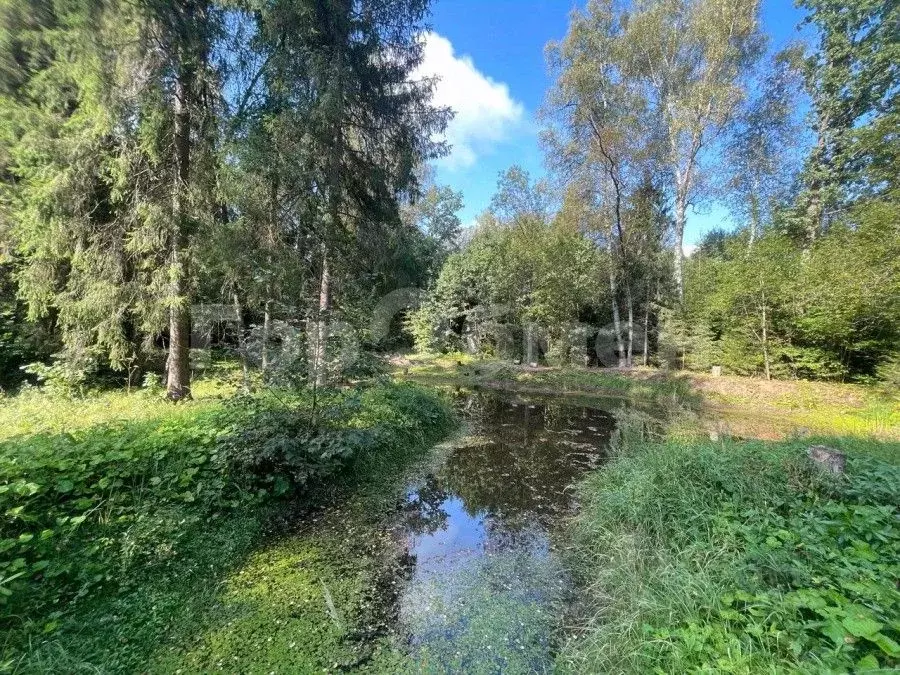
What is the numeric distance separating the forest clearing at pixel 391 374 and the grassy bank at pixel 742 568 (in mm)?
25

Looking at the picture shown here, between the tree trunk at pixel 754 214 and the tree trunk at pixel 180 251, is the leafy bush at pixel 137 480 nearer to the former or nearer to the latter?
the tree trunk at pixel 180 251

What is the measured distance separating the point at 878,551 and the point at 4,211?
11.6 meters

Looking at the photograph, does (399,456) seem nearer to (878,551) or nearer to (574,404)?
(878,551)

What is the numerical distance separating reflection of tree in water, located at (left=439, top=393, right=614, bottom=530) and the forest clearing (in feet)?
0.29

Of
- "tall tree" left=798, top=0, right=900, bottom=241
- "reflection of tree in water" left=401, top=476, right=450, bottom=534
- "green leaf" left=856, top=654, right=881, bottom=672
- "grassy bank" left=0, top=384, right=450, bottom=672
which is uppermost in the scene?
Answer: "tall tree" left=798, top=0, right=900, bottom=241

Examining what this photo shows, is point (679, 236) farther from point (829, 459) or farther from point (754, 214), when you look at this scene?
point (829, 459)

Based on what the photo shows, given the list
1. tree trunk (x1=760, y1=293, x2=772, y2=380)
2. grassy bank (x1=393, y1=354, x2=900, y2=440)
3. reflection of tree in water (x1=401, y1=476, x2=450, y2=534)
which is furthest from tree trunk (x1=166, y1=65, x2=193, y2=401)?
tree trunk (x1=760, y1=293, x2=772, y2=380)

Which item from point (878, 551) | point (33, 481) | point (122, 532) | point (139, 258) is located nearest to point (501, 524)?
point (878, 551)

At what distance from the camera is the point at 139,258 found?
21.6 feet

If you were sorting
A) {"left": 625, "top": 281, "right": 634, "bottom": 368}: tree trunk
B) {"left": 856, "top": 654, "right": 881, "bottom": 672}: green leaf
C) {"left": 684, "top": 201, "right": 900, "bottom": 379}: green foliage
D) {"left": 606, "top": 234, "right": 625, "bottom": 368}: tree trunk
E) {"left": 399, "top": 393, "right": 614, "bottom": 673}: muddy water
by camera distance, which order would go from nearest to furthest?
{"left": 856, "top": 654, "right": 881, "bottom": 672}: green leaf, {"left": 399, "top": 393, "right": 614, "bottom": 673}: muddy water, {"left": 684, "top": 201, "right": 900, "bottom": 379}: green foliage, {"left": 625, "top": 281, "right": 634, "bottom": 368}: tree trunk, {"left": 606, "top": 234, "right": 625, "bottom": 368}: tree trunk

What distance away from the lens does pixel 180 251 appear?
250 inches

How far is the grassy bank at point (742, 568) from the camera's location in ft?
4.96

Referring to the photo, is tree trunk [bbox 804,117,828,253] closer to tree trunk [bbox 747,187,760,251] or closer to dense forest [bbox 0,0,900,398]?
dense forest [bbox 0,0,900,398]

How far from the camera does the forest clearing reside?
2.19 m
